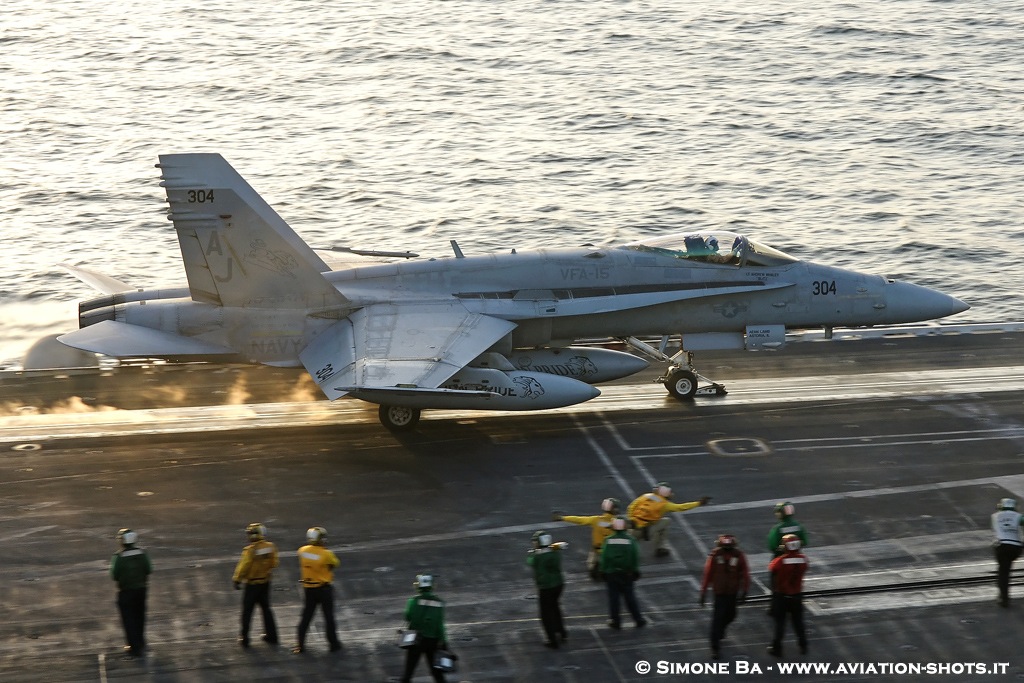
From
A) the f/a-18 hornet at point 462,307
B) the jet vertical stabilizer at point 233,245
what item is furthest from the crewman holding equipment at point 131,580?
the jet vertical stabilizer at point 233,245

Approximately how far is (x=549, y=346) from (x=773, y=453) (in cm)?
568

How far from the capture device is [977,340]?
34.2 meters

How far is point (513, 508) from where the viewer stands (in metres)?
22.8

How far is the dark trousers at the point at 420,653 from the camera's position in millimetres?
15820

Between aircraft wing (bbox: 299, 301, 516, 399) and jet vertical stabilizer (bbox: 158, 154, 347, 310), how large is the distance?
3.27 ft

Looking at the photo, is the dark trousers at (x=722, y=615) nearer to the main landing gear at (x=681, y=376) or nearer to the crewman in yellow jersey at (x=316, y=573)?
the crewman in yellow jersey at (x=316, y=573)

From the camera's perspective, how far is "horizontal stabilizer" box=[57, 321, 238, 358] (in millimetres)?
26812

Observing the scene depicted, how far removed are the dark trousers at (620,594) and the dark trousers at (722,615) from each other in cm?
124

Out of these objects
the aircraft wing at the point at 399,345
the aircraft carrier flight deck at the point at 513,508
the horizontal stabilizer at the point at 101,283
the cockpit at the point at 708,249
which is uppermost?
the cockpit at the point at 708,249

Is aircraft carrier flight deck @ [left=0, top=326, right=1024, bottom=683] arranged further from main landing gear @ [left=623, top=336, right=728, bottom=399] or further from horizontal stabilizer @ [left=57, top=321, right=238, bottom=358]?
horizontal stabilizer @ [left=57, top=321, right=238, bottom=358]

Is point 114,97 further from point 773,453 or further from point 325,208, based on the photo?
point 773,453

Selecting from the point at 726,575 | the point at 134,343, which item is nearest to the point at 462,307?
the point at 134,343

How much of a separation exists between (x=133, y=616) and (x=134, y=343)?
10836mm

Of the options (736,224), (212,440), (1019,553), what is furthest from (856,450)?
(736,224)
